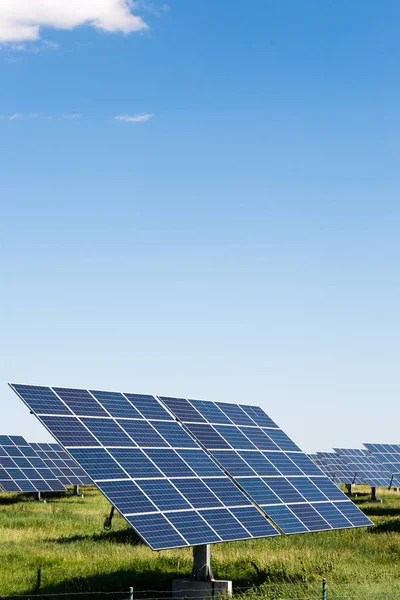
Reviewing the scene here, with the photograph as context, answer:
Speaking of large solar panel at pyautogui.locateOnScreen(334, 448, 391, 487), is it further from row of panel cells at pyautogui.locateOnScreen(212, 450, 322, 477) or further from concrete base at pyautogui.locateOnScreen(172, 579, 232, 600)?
concrete base at pyautogui.locateOnScreen(172, 579, 232, 600)

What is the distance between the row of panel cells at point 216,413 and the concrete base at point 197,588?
607 centimetres

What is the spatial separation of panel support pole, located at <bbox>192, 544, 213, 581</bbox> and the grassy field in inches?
44.8

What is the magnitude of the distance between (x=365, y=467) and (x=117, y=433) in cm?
4447

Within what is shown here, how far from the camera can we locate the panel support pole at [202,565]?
848 inches

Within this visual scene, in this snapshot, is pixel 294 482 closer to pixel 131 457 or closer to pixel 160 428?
pixel 160 428

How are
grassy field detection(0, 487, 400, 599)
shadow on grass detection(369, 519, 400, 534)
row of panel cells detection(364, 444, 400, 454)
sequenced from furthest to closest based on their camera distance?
row of panel cells detection(364, 444, 400, 454)
shadow on grass detection(369, 519, 400, 534)
grassy field detection(0, 487, 400, 599)

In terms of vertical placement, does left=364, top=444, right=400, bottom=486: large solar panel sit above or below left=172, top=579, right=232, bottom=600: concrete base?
above

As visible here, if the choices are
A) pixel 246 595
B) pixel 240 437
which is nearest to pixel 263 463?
pixel 240 437

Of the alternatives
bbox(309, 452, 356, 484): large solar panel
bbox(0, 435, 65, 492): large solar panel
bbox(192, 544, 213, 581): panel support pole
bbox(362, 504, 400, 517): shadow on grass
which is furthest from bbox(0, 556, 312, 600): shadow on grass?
bbox(309, 452, 356, 484): large solar panel

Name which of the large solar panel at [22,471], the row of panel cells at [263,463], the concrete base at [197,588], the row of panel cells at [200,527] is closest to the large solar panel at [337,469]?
the large solar panel at [22,471]

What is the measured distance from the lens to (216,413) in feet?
95.0

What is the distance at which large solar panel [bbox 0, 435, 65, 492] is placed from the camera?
5116cm

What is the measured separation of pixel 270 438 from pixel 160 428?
6346mm

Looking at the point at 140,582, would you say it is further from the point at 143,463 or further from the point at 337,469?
the point at 337,469
